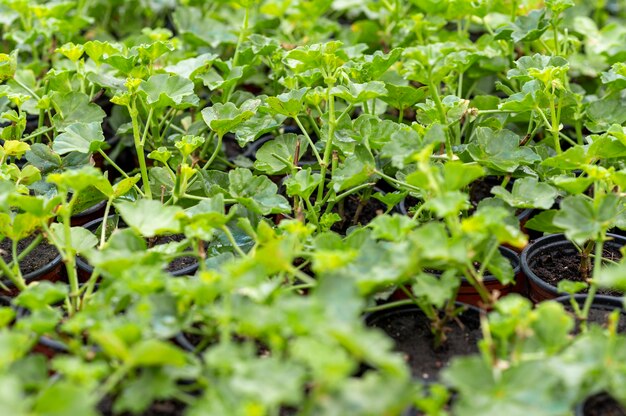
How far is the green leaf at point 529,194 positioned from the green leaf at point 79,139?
1026 millimetres

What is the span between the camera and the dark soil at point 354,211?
7.72ft

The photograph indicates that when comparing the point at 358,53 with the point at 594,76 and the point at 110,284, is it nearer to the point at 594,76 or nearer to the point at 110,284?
the point at 594,76

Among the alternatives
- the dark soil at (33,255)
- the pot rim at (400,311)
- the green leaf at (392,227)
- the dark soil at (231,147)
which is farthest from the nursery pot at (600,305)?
the dark soil at (231,147)

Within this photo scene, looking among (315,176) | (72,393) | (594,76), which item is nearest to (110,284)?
(72,393)

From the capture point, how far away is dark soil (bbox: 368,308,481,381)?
1719 mm

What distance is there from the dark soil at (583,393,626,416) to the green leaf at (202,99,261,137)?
1112 mm

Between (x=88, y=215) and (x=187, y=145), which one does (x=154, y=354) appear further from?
(x=88, y=215)

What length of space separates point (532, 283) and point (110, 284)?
1.00 meters

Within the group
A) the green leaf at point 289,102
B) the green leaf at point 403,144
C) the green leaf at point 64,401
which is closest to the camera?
the green leaf at point 64,401

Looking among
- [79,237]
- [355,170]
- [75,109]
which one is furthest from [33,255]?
[355,170]

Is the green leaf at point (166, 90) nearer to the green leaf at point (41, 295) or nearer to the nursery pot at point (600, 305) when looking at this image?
the green leaf at point (41, 295)

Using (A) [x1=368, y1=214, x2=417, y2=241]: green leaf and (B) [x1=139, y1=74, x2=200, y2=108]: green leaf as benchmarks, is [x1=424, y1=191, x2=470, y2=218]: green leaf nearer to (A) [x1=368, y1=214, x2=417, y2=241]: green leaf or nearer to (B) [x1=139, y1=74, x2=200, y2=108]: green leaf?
(A) [x1=368, y1=214, x2=417, y2=241]: green leaf

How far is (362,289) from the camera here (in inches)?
58.6

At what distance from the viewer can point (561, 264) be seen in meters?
2.11
